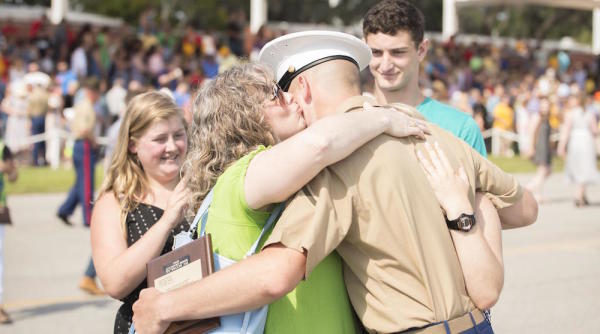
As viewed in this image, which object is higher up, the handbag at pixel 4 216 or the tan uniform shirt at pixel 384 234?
the tan uniform shirt at pixel 384 234

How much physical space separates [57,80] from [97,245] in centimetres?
1571

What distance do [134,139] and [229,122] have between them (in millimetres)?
1288

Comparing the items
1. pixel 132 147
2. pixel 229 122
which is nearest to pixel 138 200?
pixel 132 147

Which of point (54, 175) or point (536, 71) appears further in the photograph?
point (536, 71)

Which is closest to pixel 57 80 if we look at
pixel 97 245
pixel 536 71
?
pixel 97 245

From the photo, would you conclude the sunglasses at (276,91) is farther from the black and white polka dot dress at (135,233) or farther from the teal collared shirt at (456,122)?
the teal collared shirt at (456,122)

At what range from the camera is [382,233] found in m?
2.29

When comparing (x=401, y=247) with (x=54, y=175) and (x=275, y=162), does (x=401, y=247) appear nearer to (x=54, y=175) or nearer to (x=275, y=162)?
(x=275, y=162)

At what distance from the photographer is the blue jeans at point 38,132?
1683 cm

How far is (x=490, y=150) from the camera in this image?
21.2 m

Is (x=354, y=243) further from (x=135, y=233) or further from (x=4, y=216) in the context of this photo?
(x=4, y=216)

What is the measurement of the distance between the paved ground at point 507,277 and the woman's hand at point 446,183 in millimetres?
4174

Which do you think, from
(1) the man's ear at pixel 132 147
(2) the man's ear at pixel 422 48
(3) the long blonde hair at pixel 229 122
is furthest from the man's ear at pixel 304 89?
(2) the man's ear at pixel 422 48

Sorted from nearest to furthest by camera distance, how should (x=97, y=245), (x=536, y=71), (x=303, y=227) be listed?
(x=303, y=227), (x=97, y=245), (x=536, y=71)
